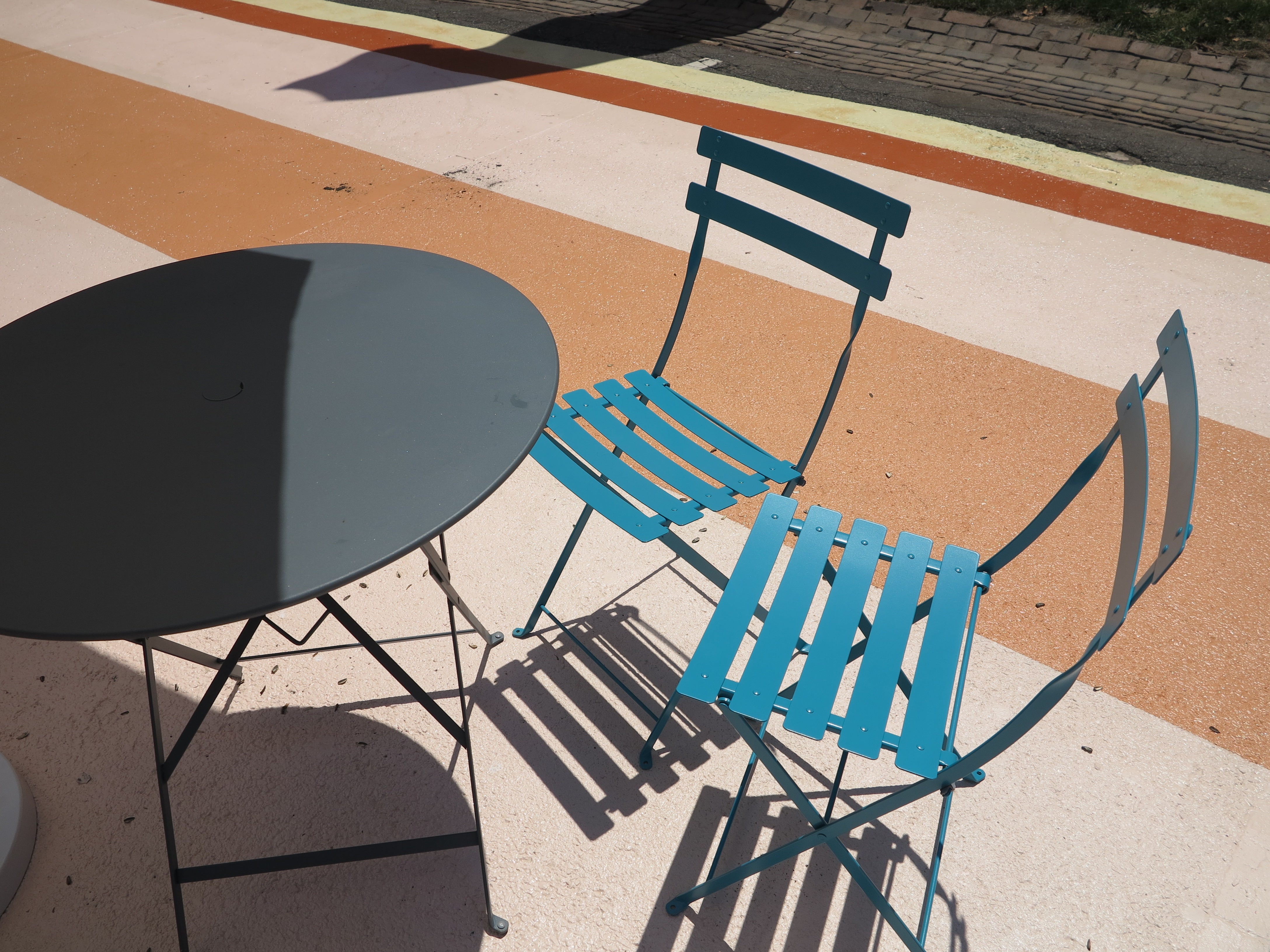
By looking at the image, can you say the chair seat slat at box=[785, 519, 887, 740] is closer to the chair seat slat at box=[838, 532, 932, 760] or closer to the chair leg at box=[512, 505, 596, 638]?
the chair seat slat at box=[838, 532, 932, 760]

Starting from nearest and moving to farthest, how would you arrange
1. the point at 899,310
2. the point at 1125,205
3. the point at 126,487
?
the point at 126,487, the point at 899,310, the point at 1125,205

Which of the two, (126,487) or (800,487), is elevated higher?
(126,487)

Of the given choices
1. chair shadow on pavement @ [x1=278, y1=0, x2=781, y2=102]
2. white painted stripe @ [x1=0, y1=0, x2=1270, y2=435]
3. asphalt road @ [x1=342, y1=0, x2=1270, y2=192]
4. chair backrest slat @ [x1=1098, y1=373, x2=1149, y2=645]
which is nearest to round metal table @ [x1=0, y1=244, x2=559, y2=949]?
chair backrest slat @ [x1=1098, y1=373, x2=1149, y2=645]

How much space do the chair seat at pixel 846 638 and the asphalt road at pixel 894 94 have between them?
4.74m

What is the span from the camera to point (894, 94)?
6.29 m

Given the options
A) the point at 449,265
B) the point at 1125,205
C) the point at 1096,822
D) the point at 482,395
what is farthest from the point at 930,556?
the point at 1125,205

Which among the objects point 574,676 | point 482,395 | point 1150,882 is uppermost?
point 482,395

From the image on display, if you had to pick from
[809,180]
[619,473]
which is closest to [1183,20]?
[809,180]

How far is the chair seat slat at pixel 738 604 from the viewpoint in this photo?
1.56m

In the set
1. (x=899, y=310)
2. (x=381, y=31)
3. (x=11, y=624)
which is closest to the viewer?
(x=11, y=624)

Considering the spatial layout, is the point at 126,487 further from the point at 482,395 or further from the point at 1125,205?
the point at 1125,205

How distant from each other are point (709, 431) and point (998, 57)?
21.2 ft

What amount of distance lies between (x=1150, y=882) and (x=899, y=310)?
2673mm

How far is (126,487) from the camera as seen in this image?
1.48 m
